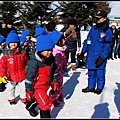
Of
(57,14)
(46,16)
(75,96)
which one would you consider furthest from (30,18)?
(75,96)

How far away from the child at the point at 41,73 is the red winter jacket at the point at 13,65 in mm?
758

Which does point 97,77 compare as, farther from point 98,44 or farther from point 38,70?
point 38,70

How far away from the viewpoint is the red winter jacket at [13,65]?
3.83m

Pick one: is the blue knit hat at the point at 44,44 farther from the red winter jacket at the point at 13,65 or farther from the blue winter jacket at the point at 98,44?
the blue winter jacket at the point at 98,44

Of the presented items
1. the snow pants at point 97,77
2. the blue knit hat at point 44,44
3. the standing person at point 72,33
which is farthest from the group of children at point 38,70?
the standing person at point 72,33

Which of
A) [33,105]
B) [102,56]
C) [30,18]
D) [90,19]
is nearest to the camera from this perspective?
[33,105]

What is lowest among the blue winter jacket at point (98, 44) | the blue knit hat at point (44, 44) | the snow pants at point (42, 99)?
the snow pants at point (42, 99)

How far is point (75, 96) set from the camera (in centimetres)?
475

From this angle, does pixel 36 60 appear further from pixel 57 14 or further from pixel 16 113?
pixel 57 14

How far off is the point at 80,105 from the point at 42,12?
22.1m

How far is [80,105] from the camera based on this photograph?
4223mm

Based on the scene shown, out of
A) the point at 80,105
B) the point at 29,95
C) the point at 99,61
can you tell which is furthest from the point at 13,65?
the point at 99,61

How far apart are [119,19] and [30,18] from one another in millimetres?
18491

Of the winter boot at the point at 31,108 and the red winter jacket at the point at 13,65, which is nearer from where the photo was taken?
the winter boot at the point at 31,108
